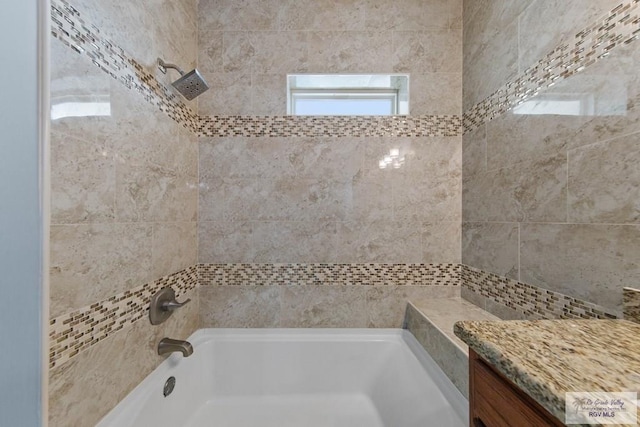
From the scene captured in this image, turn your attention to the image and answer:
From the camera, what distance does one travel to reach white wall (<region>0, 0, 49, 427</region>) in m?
0.58

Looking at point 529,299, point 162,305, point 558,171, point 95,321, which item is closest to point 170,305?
point 162,305

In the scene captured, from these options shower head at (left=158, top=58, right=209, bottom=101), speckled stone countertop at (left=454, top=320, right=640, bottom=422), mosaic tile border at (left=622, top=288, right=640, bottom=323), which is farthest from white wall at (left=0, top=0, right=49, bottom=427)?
mosaic tile border at (left=622, top=288, right=640, bottom=323)

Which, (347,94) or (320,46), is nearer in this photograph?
(320,46)

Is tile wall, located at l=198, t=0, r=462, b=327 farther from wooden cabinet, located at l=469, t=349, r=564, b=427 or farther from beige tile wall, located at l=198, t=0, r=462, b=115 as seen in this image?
wooden cabinet, located at l=469, t=349, r=564, b=427

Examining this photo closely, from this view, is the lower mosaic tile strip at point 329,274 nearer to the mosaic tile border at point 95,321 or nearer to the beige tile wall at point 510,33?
the mosaic tile border at point 95,321

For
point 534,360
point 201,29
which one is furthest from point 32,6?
point 534,360

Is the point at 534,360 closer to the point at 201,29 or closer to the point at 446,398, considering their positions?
the point at 446,398

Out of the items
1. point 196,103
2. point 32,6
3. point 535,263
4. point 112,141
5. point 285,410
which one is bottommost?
point 285,410

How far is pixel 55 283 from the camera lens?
0.69m

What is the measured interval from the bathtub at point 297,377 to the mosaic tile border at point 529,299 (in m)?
0.47

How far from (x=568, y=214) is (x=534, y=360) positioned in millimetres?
721

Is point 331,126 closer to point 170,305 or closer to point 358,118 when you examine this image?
point 358,118

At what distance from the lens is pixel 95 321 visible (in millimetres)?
819

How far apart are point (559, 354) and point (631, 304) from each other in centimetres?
47
